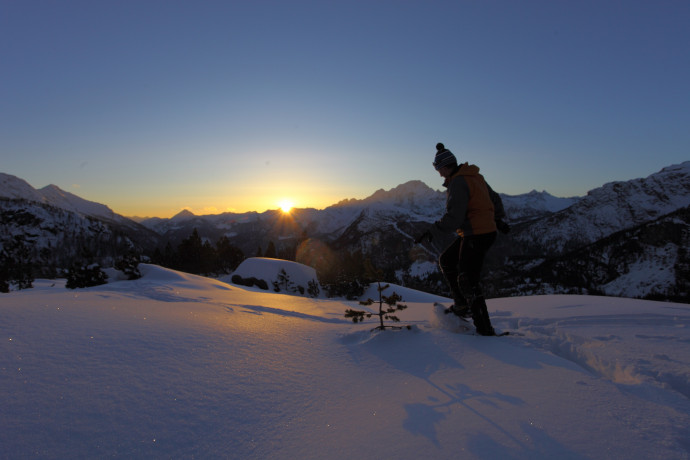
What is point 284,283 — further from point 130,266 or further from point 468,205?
point 468,205

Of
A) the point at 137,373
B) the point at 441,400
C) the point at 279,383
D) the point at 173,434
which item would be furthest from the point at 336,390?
the point at 137,373

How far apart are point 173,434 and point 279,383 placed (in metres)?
0.84

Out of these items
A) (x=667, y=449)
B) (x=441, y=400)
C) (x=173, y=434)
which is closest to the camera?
(x=667, y=449)

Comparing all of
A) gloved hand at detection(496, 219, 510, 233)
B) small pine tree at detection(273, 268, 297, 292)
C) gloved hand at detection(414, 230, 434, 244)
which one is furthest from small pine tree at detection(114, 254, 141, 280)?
small pine tree at detection(273, 268, 297, 292)

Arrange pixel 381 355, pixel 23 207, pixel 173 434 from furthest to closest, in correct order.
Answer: pixel 23 207, pixel 381 355, pixel 173 434

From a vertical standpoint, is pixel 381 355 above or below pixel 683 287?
above

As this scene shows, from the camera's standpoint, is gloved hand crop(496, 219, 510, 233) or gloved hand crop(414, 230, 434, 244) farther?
gloved hand crop(496, 219, 510, 233)

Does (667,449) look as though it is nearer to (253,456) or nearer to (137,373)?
(253,456)

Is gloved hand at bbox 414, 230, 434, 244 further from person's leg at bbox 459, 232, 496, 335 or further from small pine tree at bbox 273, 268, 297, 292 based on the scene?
small pine tree at bbox 273, 268, 297, 292

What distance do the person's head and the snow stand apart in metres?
2.14

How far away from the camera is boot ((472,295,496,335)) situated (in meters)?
3.88

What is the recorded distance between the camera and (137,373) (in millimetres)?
2195

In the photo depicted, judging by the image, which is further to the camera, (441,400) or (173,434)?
(441,400)

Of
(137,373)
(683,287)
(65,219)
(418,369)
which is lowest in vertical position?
(683,287)
